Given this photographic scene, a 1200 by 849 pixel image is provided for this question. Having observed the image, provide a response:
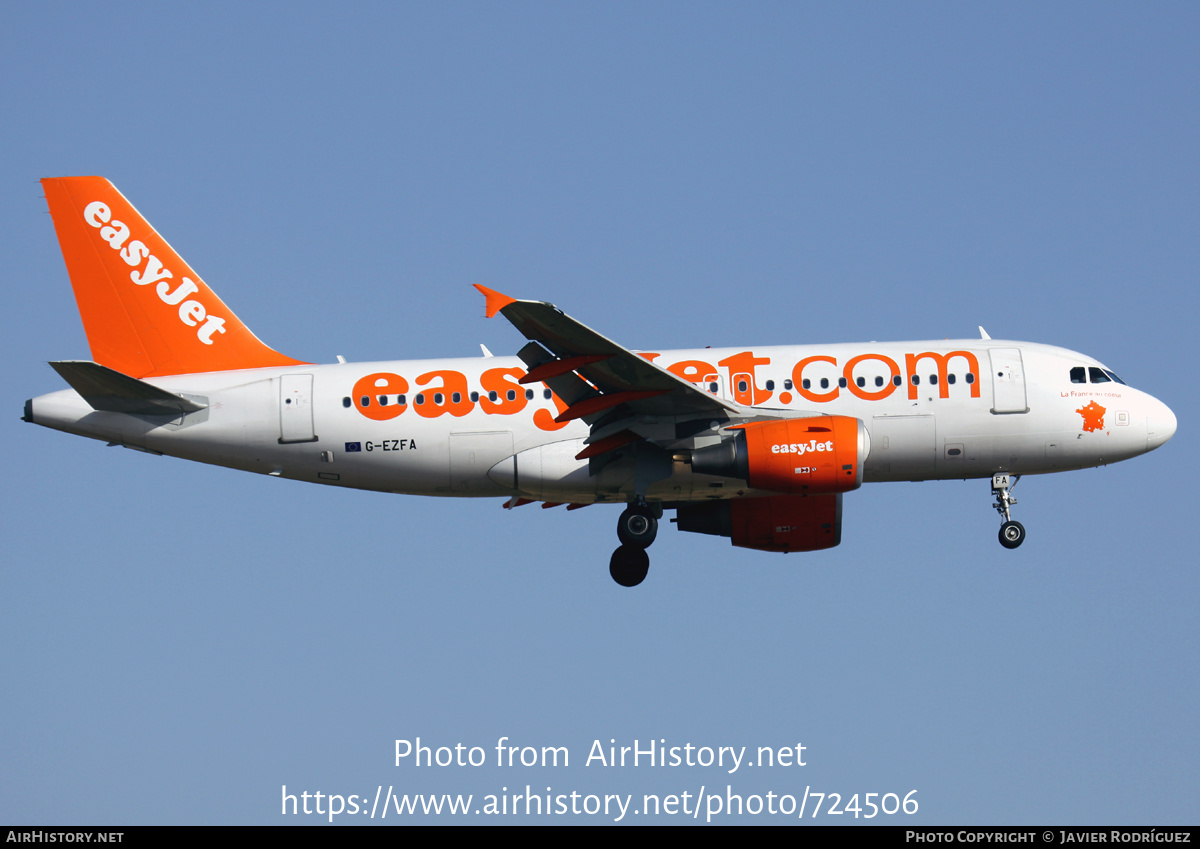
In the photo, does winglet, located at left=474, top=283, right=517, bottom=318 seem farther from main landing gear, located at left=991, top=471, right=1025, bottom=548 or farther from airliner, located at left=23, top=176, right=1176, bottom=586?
main landing gear, located at left=991, top=471, right=1025, bottom=548

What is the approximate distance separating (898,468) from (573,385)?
829cm

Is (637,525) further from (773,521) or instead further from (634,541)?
(773,521)

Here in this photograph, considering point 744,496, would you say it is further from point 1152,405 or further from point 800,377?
point 1152,405

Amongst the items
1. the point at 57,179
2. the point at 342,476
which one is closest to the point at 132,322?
the point at 57,179

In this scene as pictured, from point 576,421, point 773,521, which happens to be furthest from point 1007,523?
point 576,421

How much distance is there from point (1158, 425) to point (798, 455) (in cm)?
1006

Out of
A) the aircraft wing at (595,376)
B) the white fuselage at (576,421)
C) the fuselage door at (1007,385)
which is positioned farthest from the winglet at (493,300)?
the fuselage door at (1007,385)

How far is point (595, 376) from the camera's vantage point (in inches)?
1233

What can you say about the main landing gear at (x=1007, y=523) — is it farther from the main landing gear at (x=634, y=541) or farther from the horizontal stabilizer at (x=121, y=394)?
the horizontal stabilizer at (x=121, y=394)

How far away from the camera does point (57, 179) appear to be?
37188 mm

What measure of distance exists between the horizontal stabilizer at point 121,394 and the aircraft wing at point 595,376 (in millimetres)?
9447

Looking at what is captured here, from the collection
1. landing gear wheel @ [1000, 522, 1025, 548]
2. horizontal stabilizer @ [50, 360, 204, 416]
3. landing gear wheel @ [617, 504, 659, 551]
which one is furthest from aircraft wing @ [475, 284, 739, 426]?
horizontal stabilizer @ [50, 360, 204, 416]

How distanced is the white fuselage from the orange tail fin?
182 centimetres

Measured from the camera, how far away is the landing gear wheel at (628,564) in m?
35.0
